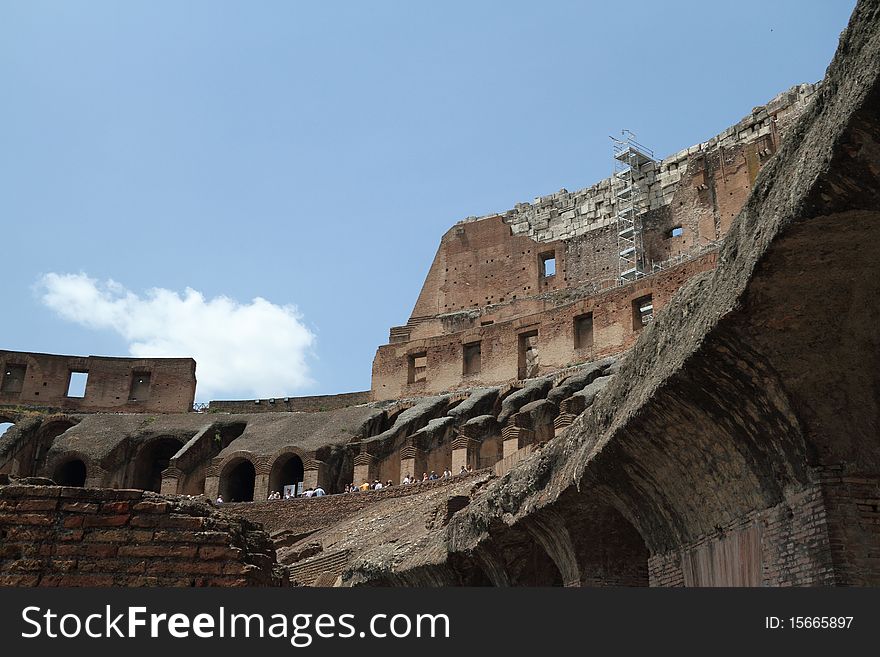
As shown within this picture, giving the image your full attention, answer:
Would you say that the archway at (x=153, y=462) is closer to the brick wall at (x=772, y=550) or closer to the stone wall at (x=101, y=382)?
the stone wall at (x=101, y=382)

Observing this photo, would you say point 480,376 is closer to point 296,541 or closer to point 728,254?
point 296,541

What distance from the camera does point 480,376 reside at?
38.7 metres

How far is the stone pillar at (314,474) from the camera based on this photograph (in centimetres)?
3356

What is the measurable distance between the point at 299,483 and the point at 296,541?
385 inches

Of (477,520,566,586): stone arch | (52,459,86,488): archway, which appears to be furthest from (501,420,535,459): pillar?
(52,459,86,488): archway

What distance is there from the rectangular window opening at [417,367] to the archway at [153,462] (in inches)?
389

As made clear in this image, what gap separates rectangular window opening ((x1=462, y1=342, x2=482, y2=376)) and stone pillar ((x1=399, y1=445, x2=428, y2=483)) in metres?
6.78

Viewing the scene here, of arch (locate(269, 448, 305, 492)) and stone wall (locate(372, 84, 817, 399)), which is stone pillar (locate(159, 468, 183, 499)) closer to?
arch (locate(269, 448, 305, 492))

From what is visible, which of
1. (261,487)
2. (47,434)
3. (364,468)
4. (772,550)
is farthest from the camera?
(47,434)

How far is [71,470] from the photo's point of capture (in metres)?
37.8

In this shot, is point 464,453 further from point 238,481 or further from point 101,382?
point 101,382

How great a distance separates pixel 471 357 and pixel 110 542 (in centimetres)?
3217

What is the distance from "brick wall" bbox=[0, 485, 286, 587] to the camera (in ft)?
25.4

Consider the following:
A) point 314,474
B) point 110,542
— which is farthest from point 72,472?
point 110,542
